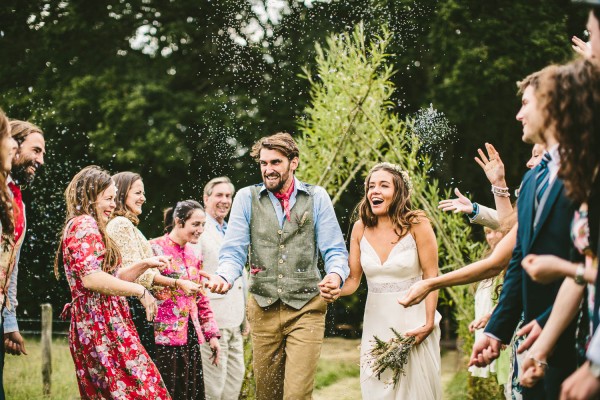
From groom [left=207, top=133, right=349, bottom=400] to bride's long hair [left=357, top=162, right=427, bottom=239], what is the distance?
0.24 meters

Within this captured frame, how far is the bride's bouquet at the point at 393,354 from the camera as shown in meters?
4.30

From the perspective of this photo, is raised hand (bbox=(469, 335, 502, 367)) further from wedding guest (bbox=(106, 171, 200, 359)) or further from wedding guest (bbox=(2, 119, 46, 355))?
wedding guest (bbox=(2, 119, 46, 355))

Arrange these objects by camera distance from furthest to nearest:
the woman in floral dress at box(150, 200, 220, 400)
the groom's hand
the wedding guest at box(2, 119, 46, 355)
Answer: the woman in floral dress at box(150, 200, 220, 400)
the groom's hand
the wedding guest at box(2, 119, 46, 355)

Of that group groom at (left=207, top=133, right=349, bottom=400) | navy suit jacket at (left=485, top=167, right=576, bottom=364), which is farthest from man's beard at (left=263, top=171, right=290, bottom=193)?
navy suit jacket at (left=485, top=167, right=576, bottom=364)

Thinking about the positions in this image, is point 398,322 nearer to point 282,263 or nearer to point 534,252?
point 282,263

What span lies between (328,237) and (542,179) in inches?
80.6

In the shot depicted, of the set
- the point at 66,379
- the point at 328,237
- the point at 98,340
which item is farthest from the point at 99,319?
the point at 66,379

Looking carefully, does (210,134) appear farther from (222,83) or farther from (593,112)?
(593,112)

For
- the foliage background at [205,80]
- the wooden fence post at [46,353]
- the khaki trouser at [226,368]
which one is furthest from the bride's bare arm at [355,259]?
the foliage background at [205,80]

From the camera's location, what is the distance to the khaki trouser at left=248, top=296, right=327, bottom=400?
14.2ft

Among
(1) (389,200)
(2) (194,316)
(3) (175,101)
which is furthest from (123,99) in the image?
(1) (389,200)

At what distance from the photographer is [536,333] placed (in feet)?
8.46

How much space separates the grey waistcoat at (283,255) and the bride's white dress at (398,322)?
391 millimetres

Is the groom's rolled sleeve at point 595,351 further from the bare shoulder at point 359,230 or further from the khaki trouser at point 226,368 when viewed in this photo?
the khaki trouser at point 226,368
